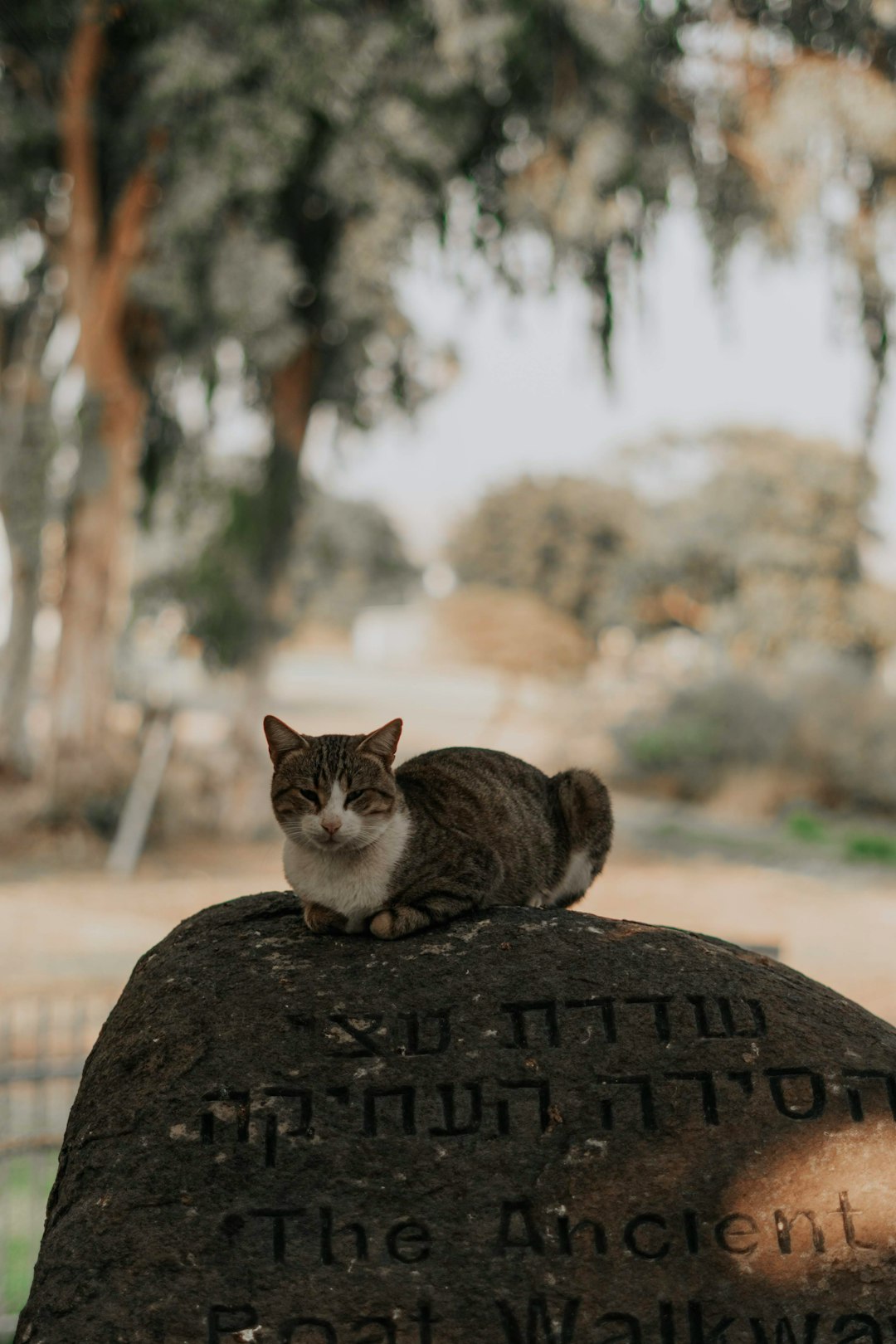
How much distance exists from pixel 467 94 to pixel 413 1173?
13.7 m

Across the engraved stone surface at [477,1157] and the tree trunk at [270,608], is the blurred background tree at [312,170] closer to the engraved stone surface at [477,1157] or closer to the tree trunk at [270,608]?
the tree trunk at [270,608]

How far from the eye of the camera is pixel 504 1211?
10.3 feet

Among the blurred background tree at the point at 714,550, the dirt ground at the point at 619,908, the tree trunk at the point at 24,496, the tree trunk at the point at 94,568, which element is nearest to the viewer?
the dirt ground at the point at 619,908

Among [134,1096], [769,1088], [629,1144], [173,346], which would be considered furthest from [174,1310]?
[173,346]

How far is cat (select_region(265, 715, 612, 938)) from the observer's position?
3.56 meters

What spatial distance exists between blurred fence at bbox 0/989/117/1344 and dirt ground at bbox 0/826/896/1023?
5.13 feet

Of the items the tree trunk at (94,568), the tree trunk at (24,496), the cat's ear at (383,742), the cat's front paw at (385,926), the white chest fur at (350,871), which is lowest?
the cat's front paw at (385,926)

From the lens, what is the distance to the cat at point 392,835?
356 cm

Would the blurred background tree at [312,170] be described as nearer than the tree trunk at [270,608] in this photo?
Yes

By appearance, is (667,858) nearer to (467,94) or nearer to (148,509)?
(148,509)

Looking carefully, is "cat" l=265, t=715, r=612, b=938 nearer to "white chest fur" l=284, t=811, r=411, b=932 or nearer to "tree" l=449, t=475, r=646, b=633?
"white chest fur" l=284, t=811, r=411, b=932

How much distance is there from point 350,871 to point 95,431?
12376mm

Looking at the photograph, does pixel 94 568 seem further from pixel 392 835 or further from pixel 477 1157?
pixel 477 1157

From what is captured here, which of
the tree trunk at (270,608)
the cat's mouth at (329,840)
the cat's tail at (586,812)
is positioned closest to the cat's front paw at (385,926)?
the cat's mouth at (329,840)
